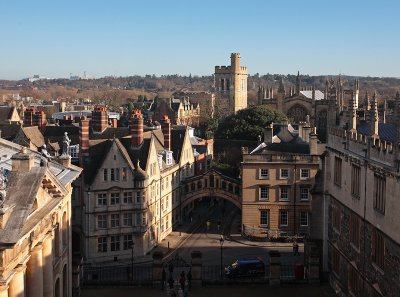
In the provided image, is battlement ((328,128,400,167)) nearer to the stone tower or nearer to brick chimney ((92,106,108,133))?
brick chimney ((92,106,108,133))

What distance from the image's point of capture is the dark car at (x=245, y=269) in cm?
3591

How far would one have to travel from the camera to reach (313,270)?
32.8 meters

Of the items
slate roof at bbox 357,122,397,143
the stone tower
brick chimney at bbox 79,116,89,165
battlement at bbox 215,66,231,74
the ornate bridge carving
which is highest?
battlement at bbox 215,66,231,74

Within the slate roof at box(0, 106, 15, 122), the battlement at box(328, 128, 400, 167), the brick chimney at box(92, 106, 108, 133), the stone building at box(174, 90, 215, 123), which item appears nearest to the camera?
the battlement at box(328, 128, 400, 167)

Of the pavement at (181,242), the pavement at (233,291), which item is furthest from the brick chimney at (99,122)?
the pavement at (233,291)

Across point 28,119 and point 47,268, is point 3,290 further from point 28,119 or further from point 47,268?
point 28,119

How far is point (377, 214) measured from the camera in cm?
2498

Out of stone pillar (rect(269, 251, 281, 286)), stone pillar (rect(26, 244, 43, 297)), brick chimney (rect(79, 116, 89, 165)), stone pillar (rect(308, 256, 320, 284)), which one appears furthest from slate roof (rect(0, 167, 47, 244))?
brick chimney (rect(79, 116, 89, 165))

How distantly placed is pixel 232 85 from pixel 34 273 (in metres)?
115

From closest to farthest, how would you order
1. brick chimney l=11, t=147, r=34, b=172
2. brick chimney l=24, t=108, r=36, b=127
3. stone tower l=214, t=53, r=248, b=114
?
brick chimney l=11, t=147, r=34, b=172 < brick chimney l=24, t=108, r=36, b=127 < stone tower l=214, t=53, r=248, b=114

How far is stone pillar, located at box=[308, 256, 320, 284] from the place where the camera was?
108 feet

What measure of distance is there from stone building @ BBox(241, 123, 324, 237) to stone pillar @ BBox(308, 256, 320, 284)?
1366cm

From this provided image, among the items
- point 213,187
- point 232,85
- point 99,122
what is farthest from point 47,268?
point 232,85

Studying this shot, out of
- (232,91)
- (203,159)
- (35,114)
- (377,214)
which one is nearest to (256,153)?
(203,159)
